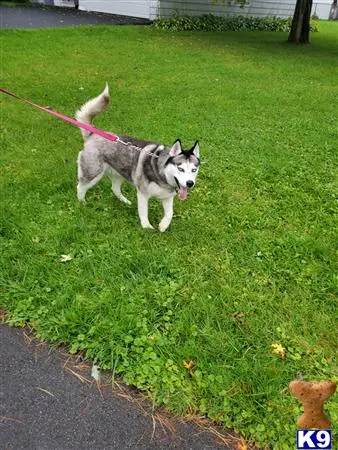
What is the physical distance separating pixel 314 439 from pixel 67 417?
1.41 metres

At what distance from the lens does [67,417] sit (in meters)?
2.58

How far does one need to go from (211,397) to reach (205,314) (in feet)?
2.44

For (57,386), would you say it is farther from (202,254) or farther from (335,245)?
(335,245)

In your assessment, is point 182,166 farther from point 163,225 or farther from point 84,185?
point 84,185

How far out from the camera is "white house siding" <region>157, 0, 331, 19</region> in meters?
19.9

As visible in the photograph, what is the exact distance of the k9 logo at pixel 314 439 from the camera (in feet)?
7.60

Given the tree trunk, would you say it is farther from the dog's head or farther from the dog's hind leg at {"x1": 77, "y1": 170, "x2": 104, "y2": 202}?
the dog's head

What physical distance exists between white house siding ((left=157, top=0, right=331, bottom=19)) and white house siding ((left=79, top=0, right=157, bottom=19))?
22.6 inches

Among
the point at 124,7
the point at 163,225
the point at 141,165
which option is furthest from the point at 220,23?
the point at 163,225

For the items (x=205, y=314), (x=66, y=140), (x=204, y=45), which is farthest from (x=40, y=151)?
(x=204, y=45)

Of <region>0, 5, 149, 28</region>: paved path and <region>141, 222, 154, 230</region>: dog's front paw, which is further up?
<region>0, 5, 149, 28</region>: paved path

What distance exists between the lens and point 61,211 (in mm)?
4645

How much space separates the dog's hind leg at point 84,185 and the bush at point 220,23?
51.6ft

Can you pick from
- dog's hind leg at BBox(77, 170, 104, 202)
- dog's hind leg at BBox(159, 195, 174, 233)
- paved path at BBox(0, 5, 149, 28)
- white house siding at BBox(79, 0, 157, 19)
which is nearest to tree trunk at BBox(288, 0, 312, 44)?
white house siding at BBox(79, 0, 157, 19)
